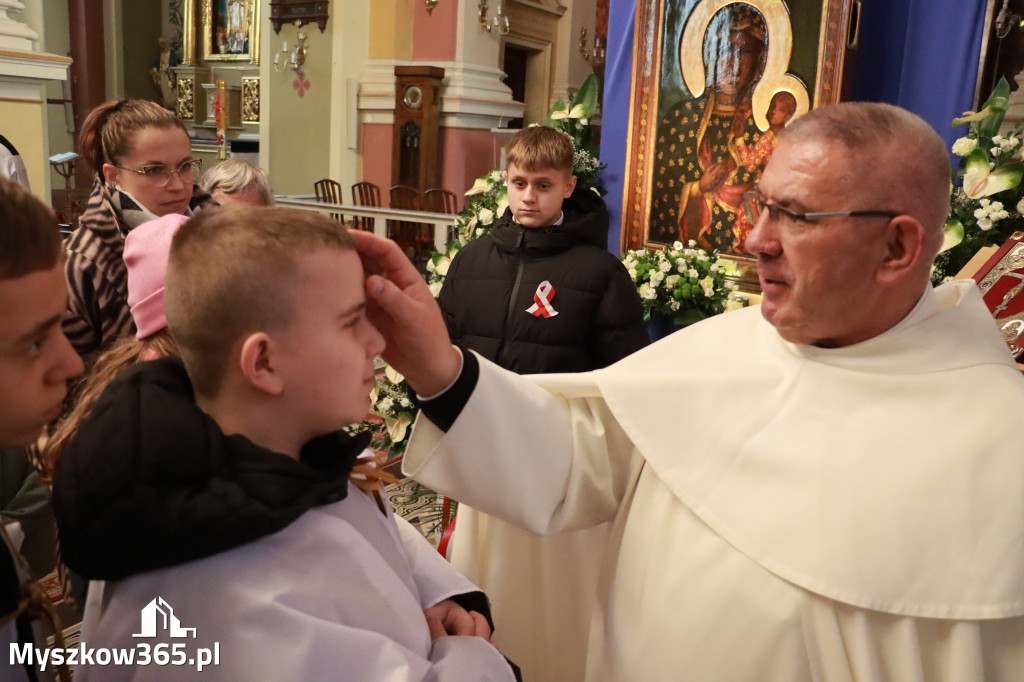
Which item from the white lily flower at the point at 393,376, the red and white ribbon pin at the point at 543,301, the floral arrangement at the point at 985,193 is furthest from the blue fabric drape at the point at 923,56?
the white lily flower at the point at 393,376

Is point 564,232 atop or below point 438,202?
atop

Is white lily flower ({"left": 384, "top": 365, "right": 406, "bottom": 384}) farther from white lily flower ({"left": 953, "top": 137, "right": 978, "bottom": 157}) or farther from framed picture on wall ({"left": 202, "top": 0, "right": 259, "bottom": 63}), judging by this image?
framed picture on wall ({"left": 202, "top": 0, "right": 259, "bottom": 63})

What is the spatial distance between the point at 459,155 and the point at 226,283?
1089 cm

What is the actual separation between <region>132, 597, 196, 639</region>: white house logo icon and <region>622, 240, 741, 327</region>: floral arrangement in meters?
3.49

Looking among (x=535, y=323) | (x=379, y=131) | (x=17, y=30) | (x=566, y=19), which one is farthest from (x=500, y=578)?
(x=566, y=19)

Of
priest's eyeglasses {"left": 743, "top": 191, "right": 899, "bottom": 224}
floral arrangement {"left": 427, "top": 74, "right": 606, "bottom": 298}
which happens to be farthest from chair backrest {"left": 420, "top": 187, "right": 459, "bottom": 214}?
priest's eyeglasses {"left": 743, "top": 191, "right": 899, "bottom": 224}

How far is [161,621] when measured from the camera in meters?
1.08

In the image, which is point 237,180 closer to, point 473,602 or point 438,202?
point 473,602

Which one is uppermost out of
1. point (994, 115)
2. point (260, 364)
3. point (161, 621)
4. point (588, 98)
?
point (588, 98)

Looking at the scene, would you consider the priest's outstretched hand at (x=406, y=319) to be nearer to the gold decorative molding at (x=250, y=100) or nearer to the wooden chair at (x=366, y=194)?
the wooden chair at (x=366, y=194)

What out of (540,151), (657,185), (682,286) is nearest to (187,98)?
(657,185)

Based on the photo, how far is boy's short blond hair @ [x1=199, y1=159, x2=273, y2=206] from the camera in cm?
358

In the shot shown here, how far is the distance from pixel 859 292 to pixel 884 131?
0.30 metres

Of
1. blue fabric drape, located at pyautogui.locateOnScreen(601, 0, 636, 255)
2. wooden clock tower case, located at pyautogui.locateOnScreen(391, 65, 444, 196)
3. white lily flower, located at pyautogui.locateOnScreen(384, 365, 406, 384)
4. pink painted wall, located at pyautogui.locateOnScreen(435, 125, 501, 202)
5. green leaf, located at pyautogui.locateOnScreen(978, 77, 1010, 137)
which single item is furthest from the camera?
pink painted wall, located at pyautogui.locateOnScreen(435, 125, 501, 202)
